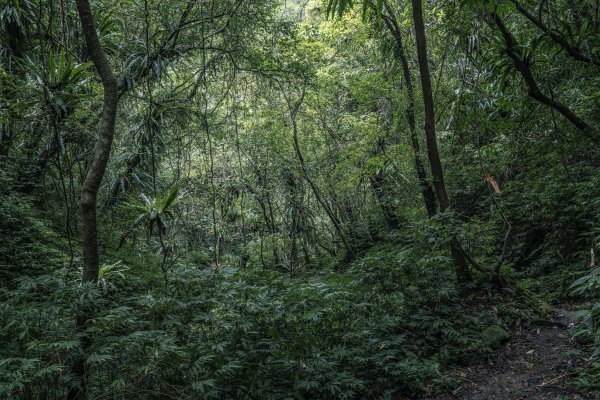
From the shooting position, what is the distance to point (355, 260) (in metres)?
6.20

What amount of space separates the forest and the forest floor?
0.9 inches

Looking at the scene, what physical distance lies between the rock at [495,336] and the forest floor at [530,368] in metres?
0.06

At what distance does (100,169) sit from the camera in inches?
121

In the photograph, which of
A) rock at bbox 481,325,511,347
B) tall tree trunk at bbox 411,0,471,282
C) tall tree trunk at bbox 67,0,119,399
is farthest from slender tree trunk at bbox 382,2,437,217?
tall tree trunk at bbox 67,0,119,399

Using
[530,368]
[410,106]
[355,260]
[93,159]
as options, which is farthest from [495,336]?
[410,106]

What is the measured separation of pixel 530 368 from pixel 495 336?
51cm

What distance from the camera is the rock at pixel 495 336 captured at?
407 centimetres

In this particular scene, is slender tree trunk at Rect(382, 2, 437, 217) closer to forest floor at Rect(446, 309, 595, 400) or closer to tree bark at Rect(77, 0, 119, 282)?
forest floor at Rect(446, 309, 595, 400)

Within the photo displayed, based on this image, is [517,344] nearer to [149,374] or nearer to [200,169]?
[149,374]

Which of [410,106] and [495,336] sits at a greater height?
[410,106]

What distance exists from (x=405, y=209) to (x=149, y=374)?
7.51m

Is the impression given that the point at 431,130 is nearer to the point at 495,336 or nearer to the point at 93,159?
the point at 495,336

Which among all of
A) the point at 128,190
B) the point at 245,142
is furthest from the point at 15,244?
the point at 245,142

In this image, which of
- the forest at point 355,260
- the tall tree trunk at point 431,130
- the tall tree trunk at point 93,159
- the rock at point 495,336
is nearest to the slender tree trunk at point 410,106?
the forest at point 355,260
